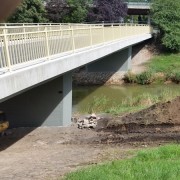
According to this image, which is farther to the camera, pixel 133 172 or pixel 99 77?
pixel 99 77

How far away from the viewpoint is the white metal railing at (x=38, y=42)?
9.86 m

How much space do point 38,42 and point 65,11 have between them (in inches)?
1715

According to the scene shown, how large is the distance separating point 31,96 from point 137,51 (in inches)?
1437

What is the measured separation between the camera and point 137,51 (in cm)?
5172

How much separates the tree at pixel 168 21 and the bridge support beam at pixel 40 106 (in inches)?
1335

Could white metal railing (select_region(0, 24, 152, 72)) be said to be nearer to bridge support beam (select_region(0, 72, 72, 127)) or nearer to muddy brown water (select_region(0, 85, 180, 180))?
bridge support beam (select_region(0, 72, 72, 127))

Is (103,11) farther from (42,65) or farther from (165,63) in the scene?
(42,65)

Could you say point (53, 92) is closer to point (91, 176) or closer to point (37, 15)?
point (91, 176)

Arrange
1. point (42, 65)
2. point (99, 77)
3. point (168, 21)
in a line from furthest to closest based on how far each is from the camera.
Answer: point (168, 21) → point (99, 77) → point (42, 65)

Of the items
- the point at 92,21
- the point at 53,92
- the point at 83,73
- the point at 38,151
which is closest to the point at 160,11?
the point at 92,21

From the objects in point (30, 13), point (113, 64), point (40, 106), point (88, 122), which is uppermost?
point (30, 13)

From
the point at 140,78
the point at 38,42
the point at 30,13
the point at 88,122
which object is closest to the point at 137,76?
the point at 140,78

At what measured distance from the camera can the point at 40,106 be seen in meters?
16.5

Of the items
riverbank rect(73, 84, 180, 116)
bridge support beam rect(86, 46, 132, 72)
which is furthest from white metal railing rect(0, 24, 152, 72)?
bridge support beam rect(86, 46, 132, 72)
